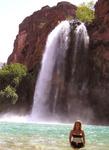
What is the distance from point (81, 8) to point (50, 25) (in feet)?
36.3

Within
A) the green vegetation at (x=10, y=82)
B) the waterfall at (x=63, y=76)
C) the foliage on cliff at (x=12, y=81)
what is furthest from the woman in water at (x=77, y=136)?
the foliage on cliff at (x=12, y=81)

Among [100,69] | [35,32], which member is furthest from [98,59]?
[35,32]

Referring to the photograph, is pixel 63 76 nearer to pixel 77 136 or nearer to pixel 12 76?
pixel 12 76

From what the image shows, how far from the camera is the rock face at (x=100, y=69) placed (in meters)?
73.1

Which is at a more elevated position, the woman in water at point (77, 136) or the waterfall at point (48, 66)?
the waterfall at point (48, 66)

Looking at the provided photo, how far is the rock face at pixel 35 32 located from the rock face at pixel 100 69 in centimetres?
1902

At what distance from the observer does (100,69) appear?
248 ft

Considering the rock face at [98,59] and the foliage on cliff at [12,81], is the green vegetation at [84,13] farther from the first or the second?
the foliage on cliff at [12,81]

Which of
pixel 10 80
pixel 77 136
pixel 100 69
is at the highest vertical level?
pixel 10 80

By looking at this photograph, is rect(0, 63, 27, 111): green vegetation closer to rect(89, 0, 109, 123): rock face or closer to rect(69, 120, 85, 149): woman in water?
rect(89, 0, 109, 123): rock face

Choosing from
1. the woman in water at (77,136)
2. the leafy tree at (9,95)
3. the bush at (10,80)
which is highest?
the bush at (10,80)

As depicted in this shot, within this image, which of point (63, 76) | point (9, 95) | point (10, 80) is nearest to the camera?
point (63, 76)

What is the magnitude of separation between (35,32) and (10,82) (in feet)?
106

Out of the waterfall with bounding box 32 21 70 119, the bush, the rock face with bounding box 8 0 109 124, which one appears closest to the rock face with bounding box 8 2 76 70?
the rock face with bounding box 8 0 109 124
